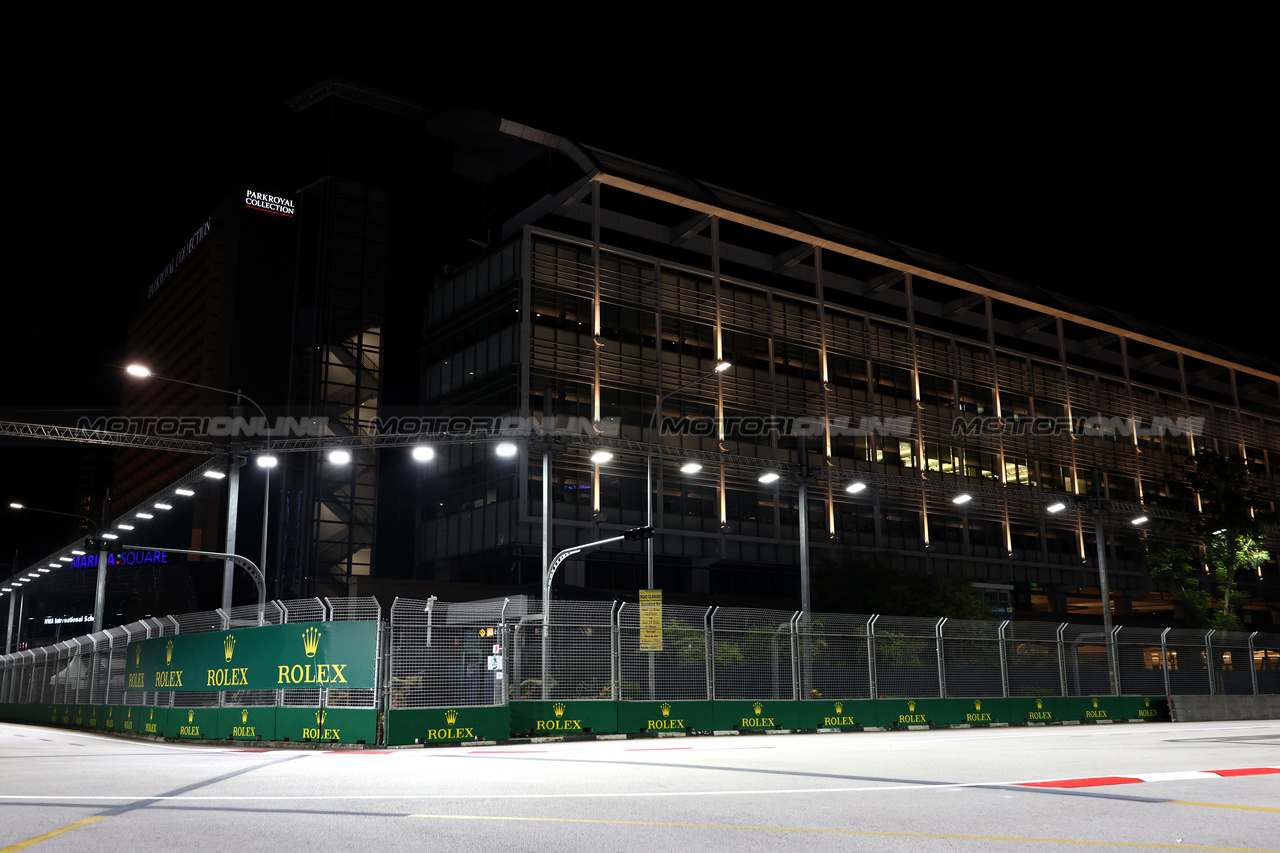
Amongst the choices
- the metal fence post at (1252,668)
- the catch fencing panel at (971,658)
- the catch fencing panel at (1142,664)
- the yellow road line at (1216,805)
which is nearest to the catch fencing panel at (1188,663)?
the catch fencing panel at (1142,664)

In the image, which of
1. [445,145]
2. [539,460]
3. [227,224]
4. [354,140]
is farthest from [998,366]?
[227,224]

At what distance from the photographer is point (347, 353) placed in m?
73.1

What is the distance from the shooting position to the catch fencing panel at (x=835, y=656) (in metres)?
28.3

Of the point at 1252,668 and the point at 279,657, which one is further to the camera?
the point at 1252,668

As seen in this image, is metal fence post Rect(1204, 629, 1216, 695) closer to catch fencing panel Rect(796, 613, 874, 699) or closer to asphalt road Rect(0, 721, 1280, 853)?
catch fencing panel Rect(796, 613, 874, 699)

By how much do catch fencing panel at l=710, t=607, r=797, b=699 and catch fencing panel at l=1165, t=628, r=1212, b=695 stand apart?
656 inches

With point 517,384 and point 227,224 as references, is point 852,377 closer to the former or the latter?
point 517,384

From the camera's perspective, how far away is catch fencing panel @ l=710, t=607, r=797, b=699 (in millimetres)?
26562

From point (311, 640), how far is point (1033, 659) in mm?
23522

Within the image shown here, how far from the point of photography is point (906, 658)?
3005cm

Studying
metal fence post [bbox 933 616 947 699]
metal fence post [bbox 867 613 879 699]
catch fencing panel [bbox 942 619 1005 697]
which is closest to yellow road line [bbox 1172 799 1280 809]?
metal fence post [bbox 867 613 879 699]

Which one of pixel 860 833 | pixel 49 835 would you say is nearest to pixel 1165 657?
pixel 860 833

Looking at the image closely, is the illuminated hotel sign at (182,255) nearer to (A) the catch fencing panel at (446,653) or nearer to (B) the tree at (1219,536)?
(B) the tree at (1219,536)

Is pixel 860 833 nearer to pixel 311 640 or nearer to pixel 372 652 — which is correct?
pixel 372 652
